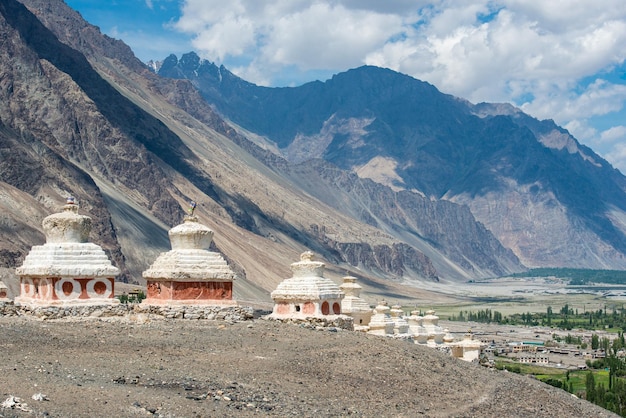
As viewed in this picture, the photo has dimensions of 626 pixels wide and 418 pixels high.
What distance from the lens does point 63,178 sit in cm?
13112

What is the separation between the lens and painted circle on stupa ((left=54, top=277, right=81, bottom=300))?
30.4 meters

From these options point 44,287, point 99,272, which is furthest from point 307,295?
point 44,287

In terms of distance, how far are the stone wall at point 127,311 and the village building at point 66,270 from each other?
60 centimetres

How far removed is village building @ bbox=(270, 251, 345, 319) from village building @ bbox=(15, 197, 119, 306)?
621 centimetres

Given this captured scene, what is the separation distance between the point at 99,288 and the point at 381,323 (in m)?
16.9

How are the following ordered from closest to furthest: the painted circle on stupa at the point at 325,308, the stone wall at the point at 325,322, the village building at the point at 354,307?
the stone wall at the point at 325,322 < the painted circle on stupa at the point at 325,308 < the village building at the point at 354,307

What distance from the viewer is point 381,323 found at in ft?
147

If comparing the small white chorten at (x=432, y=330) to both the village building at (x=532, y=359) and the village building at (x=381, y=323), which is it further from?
the village building at (x=532, y=359)

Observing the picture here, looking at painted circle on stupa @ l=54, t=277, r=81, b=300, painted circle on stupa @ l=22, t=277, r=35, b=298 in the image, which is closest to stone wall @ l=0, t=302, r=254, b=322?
painted circle on stupa @ l=22, t=277, r=35, b=298

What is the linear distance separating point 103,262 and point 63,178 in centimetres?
10324

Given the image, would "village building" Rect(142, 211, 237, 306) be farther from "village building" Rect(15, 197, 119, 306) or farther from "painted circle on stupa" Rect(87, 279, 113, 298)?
"village building" Rect(15, 197, 119, 306)

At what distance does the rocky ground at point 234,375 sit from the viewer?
63.4 ft

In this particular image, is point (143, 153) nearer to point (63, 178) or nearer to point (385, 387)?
point (63, 178)

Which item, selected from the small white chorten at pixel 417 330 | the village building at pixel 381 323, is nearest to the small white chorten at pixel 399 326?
the village building at pixel 381 323
